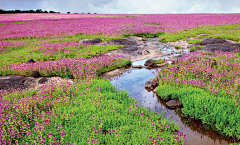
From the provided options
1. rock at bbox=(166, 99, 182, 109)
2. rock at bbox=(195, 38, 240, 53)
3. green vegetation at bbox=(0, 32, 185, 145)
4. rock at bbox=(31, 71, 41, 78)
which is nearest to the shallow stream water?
rock at bbox=(166, 99, 182, 109)

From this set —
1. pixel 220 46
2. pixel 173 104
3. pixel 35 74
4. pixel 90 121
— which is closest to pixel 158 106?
pixel 173 104

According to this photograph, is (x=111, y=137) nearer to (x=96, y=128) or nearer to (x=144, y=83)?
(x=96, y=128)

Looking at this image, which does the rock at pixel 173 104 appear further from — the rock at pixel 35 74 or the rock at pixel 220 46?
the rock at pixel 220 46

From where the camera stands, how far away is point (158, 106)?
621cm

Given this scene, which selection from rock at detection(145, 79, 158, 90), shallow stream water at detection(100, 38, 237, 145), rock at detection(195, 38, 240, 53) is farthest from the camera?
rock at detection(195, 38, 240, 53)

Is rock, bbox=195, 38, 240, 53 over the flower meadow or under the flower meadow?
over

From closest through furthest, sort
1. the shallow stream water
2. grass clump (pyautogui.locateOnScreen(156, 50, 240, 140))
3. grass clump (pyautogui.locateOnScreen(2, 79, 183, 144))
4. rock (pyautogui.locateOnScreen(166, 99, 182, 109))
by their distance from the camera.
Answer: grass clump (pyautogui.locateOnScreen(2, 79, 183, 144)) < the shallow stream water < grass clump (pyautogui.locateOnScreen(156, 50, 240, 140)) < rock (pyautogui.locateOnScreen(166, 99, 182, 109))

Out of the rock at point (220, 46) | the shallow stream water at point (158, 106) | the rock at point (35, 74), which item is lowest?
the shallow stream water at point (158, 106)

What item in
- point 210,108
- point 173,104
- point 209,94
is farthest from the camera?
point 173,104

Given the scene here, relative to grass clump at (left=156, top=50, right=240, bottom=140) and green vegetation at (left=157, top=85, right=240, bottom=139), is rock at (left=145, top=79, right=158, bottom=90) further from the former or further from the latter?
green vegetation at (left=157, top=85, right=240, bottom=139)

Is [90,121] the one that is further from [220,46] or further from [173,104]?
[220,46]

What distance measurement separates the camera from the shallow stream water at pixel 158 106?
4.43 meters

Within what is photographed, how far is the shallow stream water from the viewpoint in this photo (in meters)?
4.43

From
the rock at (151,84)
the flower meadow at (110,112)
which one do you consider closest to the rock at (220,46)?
the flower meadow at (110,112)
